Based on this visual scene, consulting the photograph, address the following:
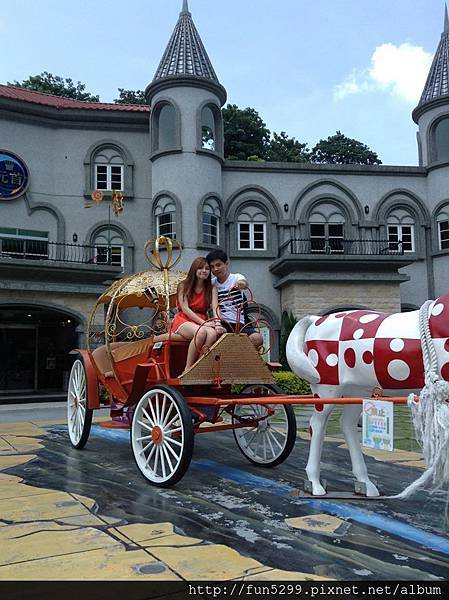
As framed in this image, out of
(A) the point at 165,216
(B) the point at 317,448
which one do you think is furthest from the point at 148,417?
(A) the point at 165,216

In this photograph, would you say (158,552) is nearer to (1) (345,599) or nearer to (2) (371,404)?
(1) (345,599)

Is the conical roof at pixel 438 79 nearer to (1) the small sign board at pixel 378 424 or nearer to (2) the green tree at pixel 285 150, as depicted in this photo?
(2) the green tree at pixel 285 150

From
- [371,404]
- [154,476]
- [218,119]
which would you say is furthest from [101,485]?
[218,119]

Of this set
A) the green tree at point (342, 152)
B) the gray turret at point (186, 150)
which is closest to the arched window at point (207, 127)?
the gray turret at point (186, 150)

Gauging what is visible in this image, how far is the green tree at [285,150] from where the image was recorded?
37.5 meters

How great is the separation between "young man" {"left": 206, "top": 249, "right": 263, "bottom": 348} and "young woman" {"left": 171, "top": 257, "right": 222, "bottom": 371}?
0.09 meters

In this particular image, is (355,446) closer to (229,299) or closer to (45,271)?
(229,299)

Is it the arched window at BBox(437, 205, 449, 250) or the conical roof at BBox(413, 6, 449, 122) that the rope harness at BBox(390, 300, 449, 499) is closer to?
the arched window at BBox(437, 205, 449, 250)

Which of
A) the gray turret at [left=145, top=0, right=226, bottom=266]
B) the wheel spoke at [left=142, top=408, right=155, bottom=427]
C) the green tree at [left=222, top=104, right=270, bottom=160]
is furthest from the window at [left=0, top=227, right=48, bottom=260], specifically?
the green tree at [left=222, top=104, right=270, bottom=160]

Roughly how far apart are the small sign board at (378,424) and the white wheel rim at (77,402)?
13.5 ft

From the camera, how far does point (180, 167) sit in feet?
66.7

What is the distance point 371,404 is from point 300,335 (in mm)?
1275

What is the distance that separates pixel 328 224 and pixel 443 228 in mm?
4568

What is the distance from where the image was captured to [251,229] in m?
21.7
